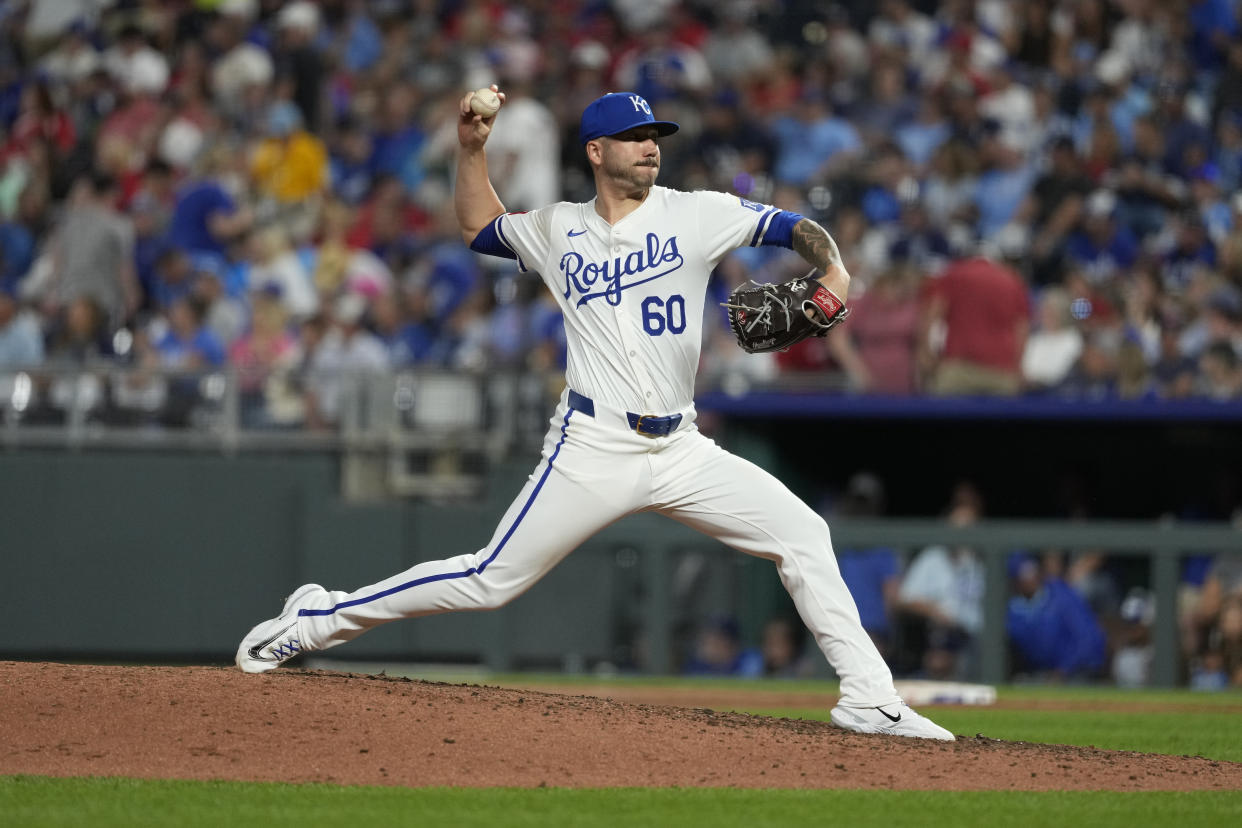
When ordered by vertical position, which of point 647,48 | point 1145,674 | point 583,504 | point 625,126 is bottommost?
point 1145,674

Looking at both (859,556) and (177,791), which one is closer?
(177,791)

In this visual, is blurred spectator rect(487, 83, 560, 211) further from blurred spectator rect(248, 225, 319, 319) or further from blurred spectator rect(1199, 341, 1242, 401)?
blurred spectator rect(1199, 341, 1242, 401)

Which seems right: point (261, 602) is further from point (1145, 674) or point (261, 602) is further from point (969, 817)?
point (969, 817)

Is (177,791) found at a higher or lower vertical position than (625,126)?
lower

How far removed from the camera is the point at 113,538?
40.7 ft

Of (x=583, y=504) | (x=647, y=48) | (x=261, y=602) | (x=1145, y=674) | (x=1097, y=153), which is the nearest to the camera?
(x=583, y=504)

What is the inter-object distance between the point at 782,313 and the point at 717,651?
253 inches

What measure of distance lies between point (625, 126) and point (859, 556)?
617cm

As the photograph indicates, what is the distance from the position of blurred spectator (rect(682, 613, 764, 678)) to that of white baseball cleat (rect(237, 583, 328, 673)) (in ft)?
19.0

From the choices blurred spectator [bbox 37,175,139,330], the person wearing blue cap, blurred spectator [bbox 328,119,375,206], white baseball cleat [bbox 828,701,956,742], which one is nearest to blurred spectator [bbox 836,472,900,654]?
white baseball cleat [bbox 828,701,956,742]

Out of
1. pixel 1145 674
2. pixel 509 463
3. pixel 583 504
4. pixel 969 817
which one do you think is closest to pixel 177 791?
pixel 583 504

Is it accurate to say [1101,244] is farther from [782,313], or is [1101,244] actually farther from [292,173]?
[782,313]

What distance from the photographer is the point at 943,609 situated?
1157 cm

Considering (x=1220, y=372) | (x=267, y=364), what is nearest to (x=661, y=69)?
(x=267, y=364)
